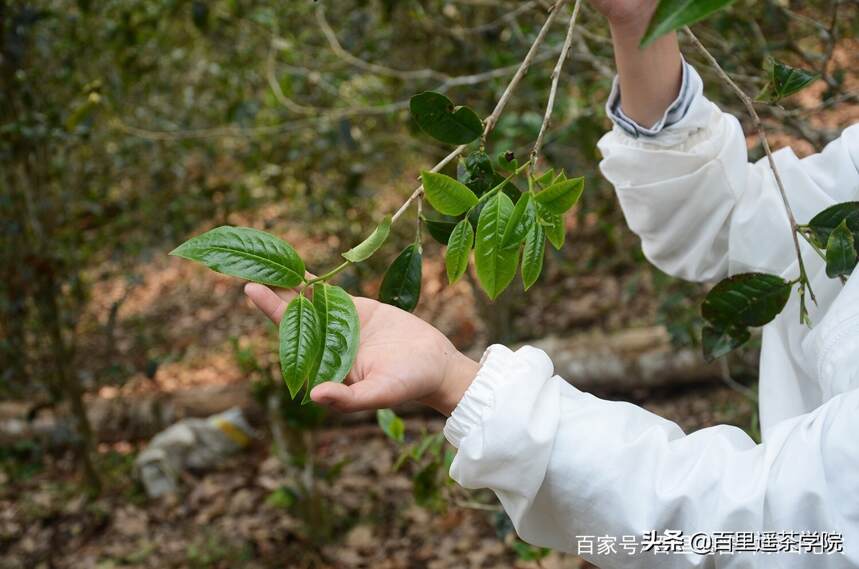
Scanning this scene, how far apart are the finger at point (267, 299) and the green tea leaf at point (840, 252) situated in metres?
0.67

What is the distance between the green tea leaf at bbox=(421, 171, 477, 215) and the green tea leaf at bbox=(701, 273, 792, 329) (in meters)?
0.45

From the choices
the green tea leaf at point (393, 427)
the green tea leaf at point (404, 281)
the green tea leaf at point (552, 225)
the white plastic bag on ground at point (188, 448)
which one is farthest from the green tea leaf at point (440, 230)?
the white plastic bag on ground at point (188, 448)

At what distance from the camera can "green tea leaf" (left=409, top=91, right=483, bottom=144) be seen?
0.98 metres

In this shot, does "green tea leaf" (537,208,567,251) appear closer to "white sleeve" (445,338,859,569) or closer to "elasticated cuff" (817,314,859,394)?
"white sleeve" (445,338,859,569)

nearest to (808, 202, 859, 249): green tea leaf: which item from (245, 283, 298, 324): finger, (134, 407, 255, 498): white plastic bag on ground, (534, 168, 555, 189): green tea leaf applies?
(534, 168, 555, 189): green tea leaf

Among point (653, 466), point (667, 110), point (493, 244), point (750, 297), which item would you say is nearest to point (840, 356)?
point (750, 297)

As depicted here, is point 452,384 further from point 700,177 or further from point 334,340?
point 700,177

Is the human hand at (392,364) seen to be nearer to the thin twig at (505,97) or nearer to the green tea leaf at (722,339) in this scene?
the thin twig at (505,97)

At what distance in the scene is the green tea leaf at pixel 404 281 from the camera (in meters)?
1.00

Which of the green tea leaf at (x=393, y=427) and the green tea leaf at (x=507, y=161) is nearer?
the green tea leaf at (x=507, y=161)

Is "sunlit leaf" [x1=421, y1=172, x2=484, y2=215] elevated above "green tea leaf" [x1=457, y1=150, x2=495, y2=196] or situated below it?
above

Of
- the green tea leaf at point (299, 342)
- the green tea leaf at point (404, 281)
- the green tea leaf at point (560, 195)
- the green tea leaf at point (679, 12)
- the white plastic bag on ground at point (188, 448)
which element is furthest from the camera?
the white plastic bag on ground at point (188, 448)

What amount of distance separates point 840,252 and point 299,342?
0.67m

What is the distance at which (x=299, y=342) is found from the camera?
0.81 meters
